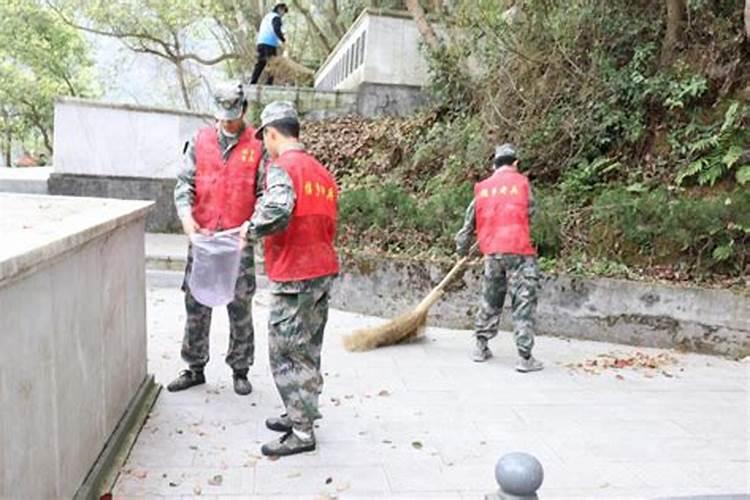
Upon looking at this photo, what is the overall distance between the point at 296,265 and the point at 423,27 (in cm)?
762

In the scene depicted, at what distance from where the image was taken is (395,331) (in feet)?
19.2

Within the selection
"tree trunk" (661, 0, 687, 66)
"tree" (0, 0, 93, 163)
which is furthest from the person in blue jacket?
"tree" (0, 0, 93, 163)

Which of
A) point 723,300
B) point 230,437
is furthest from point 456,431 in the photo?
point 723,300

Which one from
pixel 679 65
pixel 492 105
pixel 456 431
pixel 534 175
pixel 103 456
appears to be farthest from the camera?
pixel 492 105

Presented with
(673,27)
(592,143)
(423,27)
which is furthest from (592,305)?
(423,27)

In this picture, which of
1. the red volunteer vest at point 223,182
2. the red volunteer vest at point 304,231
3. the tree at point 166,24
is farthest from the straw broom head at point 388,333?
the tree at point 166,24

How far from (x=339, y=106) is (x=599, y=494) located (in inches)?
347

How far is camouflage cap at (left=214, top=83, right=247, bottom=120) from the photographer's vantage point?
407cm

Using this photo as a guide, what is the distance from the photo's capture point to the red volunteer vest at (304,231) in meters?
3.35

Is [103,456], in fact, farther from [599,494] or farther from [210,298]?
[599,494]

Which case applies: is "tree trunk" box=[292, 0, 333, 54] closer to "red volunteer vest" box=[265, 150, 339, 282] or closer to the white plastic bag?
the white plastic bag

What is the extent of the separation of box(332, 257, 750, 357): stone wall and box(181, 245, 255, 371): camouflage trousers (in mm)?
2673

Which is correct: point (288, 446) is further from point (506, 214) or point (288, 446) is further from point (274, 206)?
point (506, 214)

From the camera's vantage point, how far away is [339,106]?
→ 36.4ft
